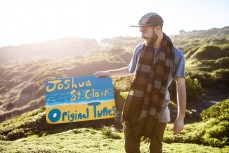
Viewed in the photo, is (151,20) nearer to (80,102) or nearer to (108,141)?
(108,141)

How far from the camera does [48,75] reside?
47.1m

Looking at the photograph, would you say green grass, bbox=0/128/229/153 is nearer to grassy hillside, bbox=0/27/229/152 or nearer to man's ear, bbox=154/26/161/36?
grassy hillside, bbox=0/27/229/152

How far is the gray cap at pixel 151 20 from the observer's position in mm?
3654

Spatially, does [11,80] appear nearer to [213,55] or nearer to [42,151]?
[213,55]

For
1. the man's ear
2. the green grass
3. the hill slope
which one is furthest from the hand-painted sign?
the man's ear

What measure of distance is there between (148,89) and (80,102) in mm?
8526

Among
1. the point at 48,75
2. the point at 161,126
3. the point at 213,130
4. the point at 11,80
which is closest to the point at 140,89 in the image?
the point at 161,126

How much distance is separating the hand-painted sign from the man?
25.9 ft

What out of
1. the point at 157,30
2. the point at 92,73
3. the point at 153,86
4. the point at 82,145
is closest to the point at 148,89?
the point at 153,86

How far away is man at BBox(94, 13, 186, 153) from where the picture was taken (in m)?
3.69

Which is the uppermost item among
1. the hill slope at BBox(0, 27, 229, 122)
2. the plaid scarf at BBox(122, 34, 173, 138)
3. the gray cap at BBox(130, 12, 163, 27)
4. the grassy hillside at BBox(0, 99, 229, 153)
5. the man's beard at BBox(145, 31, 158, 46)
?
the gray cap at BBox(130, 12, 163, 27)

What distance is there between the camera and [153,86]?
145 inches

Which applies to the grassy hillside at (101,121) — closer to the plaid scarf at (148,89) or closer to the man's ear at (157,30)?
the plaid scarf at (148,89)

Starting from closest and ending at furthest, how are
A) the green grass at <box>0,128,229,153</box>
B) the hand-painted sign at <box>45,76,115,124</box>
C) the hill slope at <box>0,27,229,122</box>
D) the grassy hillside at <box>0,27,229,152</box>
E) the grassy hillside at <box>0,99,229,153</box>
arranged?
the green grass at <box>0,128,229,153</box>
the grassy hillside at <box>0,99,229,153</box>
the grassy hillside at <box>0,27,229,152</box>
the hand-painted sign at <box>45,76,115,124</box>
the hill slope at <box>0,27,229,122</box>
